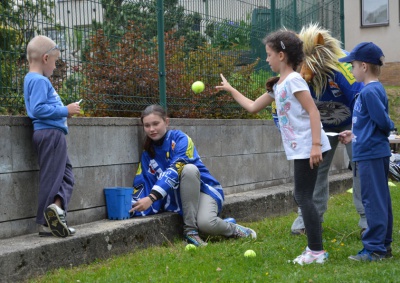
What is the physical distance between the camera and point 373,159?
17.6 ft

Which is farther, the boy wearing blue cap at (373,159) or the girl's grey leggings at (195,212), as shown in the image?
the girl's grey leggings at (195,212)

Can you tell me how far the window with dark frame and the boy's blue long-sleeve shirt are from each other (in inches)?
844

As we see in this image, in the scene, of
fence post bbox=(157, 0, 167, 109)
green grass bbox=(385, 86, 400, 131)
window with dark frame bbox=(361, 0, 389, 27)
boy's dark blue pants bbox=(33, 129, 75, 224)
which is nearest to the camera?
boy's dark blue pants bbox=(33, 129, 75, 224)

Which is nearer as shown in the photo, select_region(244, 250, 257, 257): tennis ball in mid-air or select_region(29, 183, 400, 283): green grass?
select_region(29, 183, 400, 283): green grass

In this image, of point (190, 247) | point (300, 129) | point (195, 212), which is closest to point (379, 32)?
point (195, 212)

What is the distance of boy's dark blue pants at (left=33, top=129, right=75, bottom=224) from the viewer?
541 centimetres

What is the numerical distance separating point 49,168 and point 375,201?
2.49 m

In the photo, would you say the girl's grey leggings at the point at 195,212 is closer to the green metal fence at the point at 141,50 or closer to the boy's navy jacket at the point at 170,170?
the boy's navy jacket at the point at 170,170

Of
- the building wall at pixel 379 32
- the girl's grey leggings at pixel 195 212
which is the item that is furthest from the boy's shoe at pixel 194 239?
the building wall at pixel 379 32

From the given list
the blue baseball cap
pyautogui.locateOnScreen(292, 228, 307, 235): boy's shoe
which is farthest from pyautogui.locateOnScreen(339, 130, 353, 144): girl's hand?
pyautogui.locateOnScreen(292, 228, 307, 235): boy's shoe

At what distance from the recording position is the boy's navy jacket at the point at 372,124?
5262mm

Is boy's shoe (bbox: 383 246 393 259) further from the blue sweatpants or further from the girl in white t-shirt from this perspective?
the girl in white t-shirt

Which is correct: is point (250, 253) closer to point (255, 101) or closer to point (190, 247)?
point (190, 247)

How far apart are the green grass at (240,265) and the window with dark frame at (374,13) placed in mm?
19781
